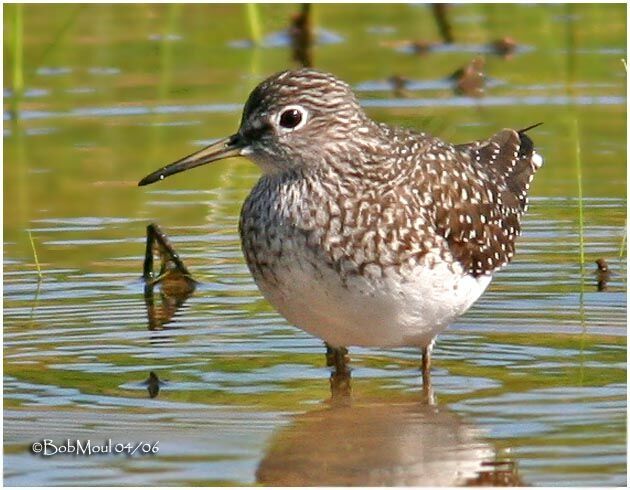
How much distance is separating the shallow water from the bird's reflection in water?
0.7 inches

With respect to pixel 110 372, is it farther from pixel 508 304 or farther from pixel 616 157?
pixel 616 157

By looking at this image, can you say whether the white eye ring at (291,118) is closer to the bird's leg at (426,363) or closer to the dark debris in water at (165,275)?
the bird's leg at (426,363)

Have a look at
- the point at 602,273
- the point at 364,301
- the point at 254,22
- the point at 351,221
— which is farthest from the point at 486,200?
the point at 254,22

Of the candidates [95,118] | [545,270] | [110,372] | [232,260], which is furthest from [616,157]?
[110,372]

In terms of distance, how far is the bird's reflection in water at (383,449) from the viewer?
8062 millimetres

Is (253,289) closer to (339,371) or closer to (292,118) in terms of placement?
(339,371)

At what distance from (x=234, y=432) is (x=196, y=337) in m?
2.01

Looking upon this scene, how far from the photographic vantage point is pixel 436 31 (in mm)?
19109

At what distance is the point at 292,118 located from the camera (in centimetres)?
962

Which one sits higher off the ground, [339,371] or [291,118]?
[291,118]

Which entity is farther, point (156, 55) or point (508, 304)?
point (156, 55)

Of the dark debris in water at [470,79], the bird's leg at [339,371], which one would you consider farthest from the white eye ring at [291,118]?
the dark debris in water at [470,79]

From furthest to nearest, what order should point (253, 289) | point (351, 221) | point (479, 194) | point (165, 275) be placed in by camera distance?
point (165, 275) → point (253, 289) → point (479, 194) → point (351, 221)

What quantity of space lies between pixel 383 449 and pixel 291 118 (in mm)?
2177
